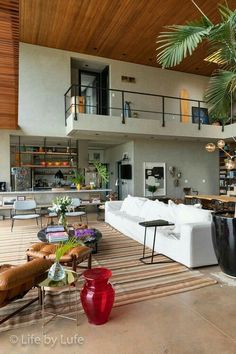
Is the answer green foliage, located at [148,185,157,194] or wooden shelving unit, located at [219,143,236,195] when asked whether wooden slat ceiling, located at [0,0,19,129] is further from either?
wooden shelving unit, located at [219,143,236,195]

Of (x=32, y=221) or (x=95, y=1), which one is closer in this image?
(x=95, y=1)

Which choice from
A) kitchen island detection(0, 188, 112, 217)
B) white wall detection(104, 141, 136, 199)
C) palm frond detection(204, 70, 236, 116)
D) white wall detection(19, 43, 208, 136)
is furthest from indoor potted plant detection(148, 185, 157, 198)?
palm frond detection(204, 70, 236, 116)

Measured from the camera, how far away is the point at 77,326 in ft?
7.64

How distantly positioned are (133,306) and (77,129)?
6.09 m

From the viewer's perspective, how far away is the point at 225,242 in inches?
129

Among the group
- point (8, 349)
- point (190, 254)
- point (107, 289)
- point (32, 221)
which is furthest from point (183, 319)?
point (32, 221)

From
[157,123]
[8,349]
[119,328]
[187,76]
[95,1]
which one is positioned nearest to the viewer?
[8,349]

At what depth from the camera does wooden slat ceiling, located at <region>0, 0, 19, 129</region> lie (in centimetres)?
245

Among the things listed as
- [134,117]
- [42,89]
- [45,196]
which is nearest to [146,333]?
[45,196]

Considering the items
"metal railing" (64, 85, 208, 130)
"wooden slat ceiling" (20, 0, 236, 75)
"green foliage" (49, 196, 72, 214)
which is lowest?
"green foliage" (49, 196, 72, 214)

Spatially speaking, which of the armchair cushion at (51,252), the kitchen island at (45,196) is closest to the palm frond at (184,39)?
the armchair cushion at (51,252)

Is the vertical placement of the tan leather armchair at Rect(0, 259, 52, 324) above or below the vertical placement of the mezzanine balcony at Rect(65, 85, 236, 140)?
below

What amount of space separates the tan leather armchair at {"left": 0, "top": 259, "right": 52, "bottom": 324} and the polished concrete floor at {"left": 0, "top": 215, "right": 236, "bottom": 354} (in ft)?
0.97

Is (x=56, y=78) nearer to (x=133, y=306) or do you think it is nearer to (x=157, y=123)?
(x=157, y=123)
